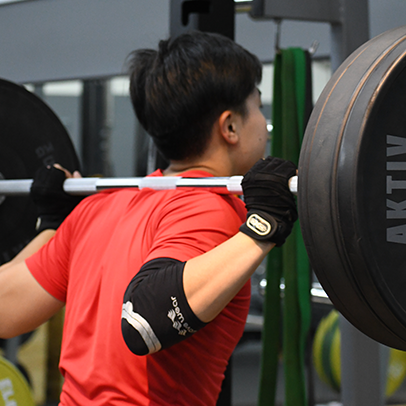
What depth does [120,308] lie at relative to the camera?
35.6 inches

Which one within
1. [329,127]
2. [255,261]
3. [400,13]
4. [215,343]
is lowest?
[215,343]

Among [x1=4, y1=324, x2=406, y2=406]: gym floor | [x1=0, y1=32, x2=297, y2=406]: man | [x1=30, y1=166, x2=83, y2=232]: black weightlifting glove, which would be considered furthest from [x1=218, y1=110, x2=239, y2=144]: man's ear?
[x1=4, y1=324, x2=406, y2=406]: gym floor

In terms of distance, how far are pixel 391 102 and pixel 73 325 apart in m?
0.67

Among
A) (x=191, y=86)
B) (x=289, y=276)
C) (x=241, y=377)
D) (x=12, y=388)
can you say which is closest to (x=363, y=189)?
(x=191, y=86)

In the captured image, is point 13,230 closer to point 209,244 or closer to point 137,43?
point 209,244

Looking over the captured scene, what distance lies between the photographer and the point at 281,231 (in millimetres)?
850

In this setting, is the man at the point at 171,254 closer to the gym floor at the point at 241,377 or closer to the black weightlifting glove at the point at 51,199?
the black weightlifting glove at the point at 51,199

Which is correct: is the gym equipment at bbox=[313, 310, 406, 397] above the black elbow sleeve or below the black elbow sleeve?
below

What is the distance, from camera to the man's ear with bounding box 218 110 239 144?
105 centimetres

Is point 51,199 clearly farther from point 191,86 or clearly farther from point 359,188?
point 359,188

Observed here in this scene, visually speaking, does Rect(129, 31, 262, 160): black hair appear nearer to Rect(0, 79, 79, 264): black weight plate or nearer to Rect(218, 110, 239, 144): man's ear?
Rect(218, 110, 239, 144): man's ear

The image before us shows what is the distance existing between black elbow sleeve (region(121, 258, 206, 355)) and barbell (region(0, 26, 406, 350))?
0.70 ft

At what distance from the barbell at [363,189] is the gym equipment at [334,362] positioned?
2208 mm

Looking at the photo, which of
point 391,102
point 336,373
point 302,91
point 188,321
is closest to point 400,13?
point 302,91
